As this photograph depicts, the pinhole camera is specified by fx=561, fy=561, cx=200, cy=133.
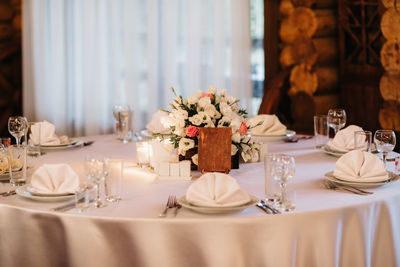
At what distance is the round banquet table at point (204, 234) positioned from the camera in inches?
68.5

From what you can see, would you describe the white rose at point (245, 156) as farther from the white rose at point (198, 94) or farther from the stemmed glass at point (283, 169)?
the stemmed glass at point (283, 169)

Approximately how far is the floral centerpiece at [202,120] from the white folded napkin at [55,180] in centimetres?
55

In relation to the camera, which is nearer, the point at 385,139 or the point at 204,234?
the point at 204,234

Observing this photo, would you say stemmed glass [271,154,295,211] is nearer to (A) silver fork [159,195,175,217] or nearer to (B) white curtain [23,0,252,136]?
(A) silver fork [159,195,175,217]

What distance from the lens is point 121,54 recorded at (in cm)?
534

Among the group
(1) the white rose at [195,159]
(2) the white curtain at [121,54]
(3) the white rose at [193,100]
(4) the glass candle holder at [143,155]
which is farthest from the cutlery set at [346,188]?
(2) the white curtain at [121,54]

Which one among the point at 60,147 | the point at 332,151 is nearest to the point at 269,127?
the point at 332,151

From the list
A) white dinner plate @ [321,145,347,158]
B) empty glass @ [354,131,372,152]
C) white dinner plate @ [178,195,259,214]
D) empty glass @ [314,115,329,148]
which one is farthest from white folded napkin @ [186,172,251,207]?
empty glass @ [314,115,329,148]

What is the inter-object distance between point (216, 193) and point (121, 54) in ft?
12.2

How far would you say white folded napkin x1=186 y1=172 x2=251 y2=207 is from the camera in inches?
71.0

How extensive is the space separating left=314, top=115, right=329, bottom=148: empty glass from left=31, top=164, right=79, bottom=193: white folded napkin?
1352 mm

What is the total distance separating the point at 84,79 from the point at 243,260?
3.74 metres

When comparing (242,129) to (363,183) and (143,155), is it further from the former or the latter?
(363,183)

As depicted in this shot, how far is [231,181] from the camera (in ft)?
6.15
